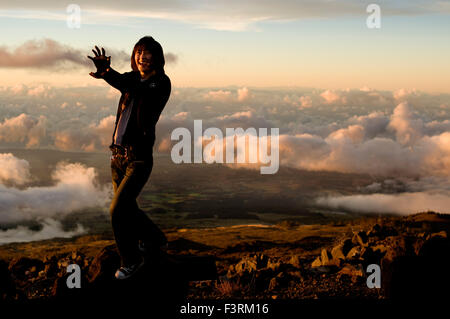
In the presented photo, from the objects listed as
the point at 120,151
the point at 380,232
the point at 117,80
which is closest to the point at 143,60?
the point at 117,80

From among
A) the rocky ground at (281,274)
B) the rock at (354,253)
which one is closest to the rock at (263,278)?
the rocky ground at (281,274)

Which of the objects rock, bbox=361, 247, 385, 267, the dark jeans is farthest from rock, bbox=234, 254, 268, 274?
the dark jeans

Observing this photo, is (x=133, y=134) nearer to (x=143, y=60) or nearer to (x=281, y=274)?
(x=143, y=60)

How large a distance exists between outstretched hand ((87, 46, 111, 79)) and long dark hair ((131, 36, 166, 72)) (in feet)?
1.42

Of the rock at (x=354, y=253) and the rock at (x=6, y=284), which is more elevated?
the rock at (x=354, y=253)

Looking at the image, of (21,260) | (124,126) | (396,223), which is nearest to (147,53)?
(124,126)

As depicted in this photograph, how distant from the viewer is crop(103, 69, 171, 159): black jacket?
7586 mm

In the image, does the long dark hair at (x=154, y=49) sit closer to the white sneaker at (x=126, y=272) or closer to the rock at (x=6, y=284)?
the white sneaker at (x=126, y=272)

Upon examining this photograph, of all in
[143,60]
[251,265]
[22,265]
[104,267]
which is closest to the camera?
[143,60]

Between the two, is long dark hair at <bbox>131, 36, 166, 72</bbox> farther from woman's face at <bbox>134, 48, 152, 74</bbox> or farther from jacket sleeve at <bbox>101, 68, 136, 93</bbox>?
jacket sleeve at <bbox>101, 68, 136, 93</bbox>

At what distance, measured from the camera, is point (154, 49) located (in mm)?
7691

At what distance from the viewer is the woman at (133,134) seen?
24.9 feet

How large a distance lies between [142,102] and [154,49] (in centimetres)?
85
